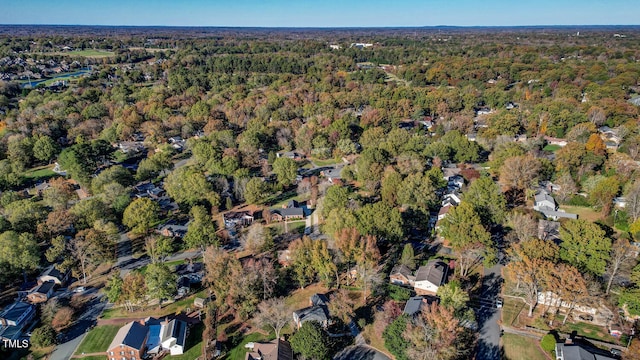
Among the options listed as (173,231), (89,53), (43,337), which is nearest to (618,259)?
(173,231)

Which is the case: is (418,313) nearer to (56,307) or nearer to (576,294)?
(576,294)

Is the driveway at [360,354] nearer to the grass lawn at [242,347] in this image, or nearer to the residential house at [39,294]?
the grass lawn at [242,347]

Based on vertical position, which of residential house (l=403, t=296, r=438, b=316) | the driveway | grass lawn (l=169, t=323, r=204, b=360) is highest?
residential house (l=403, t=296, r=438, b=316)

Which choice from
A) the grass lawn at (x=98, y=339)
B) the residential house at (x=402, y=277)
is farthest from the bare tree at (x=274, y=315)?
the grass lawn at (x=98, y=339)

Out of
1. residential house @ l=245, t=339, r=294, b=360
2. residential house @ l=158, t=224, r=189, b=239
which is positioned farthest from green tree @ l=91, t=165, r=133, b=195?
residential house @ l=245, t=339, r=294, b=360

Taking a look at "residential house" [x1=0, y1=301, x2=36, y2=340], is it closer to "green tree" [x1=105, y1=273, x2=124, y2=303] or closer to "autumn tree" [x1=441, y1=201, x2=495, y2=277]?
"green tree" [x1=105, y1=273, x2=124, y2=303]

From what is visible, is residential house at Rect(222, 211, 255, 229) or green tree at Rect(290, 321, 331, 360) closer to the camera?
green tree at Rect(290, 321, 331, 360)

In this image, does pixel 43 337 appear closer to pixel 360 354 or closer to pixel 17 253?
pixel 17 253
